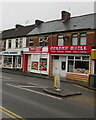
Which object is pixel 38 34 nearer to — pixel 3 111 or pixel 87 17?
pixel 87 17

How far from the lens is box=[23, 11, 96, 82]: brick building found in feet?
57.0

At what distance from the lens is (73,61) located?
61.0 feet

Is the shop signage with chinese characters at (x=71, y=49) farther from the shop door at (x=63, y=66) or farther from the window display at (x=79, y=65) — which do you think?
the shop door at (x=63, y=66)

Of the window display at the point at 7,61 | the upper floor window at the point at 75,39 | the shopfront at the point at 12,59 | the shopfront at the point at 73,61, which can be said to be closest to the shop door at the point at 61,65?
the shopfront at the point at 73,61

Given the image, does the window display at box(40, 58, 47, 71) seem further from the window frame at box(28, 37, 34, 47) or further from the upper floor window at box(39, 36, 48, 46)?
the window frame at box(28, 37, 34, 47)

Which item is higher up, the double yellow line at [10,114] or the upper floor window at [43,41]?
the upper floor window at [43,41]

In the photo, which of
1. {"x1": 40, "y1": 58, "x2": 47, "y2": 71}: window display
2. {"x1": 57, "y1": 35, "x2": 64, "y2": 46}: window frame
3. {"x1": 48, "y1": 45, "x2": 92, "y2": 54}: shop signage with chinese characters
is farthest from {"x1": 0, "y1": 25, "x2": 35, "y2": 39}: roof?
{"x1": 48, "y1": 45, "x2": 92, "y2": 54}: shop signage with chinese characters

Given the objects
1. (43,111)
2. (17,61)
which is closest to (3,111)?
(43,111)

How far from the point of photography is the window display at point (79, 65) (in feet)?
56.9

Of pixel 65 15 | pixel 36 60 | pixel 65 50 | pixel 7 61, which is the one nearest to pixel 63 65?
pixel 65 50

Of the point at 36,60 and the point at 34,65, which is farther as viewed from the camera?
the point at 34,65

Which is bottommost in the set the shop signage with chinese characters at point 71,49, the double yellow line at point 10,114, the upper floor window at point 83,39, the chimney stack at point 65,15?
the double yellow line at point 10,114

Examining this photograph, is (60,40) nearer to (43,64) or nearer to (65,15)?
(43,64)

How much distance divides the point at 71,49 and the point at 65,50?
92 cm
